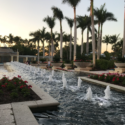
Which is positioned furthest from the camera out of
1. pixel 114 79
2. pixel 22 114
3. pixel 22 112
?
pixel 114 79

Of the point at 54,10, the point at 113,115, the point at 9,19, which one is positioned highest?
the point at 54,10

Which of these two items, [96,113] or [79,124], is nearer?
[79,124]

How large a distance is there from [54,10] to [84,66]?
17829mm

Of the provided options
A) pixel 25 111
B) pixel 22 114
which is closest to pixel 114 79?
pixel 25 111

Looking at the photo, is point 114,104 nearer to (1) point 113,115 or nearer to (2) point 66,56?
(1) point 113,115

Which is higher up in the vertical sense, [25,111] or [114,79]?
[114,79]

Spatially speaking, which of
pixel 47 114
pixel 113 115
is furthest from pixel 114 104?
pixel 47 114

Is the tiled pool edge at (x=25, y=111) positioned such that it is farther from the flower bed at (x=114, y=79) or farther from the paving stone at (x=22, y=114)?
the flower bed at (x=114, y=79)

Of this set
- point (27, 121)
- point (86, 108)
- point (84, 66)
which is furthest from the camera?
point (84, 66)

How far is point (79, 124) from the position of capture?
3.47 meters

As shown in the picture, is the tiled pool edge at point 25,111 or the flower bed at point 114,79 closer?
the tiled pool edge at point 25,111

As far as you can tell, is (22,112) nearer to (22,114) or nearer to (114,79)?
(22,114)

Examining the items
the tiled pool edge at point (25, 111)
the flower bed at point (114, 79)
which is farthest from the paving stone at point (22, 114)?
the flower bed at point (114, 79)

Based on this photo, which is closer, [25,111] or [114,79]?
[25,111]
